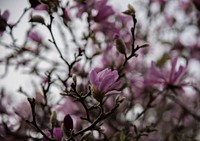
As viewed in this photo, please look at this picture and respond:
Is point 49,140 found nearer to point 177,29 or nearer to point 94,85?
point 94,85

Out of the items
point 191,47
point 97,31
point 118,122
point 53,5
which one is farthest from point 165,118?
point 53,5

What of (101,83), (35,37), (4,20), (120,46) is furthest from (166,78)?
(35,37)

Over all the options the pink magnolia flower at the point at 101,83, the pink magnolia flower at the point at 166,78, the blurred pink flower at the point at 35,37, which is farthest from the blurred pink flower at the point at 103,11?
the blurred pink flower at the point at 35,37

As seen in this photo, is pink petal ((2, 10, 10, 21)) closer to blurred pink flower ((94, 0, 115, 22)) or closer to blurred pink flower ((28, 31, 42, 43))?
blurred pink flower ((94, 0, 115, 22))

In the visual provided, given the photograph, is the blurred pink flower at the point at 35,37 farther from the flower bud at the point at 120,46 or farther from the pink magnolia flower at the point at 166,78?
the flower bud at the point at 120,46

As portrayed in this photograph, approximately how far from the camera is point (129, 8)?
55.8 inches

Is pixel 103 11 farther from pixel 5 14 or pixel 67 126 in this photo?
pixel 67 126

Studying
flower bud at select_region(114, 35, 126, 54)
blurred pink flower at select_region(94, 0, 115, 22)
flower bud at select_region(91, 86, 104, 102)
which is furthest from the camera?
blurred pink flower at select_region(94, 0, 115, 22)

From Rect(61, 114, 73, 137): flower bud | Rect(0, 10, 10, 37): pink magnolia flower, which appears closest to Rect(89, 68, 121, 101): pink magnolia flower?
Rect(61, 114, 73, 137): flower bud

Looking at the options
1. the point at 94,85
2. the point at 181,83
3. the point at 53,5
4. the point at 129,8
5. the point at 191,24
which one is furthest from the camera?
the point at 191,24

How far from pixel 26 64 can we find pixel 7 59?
191 millimetres

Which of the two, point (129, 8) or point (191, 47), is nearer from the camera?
point (129, 8)

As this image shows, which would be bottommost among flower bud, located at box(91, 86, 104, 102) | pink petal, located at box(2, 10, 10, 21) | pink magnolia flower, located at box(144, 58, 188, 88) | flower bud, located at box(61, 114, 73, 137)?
pink magnolia flower, located at box(144, 58, 188, 88)

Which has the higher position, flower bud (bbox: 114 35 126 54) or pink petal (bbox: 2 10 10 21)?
pink petal (bbox: 2 10 10 21)
